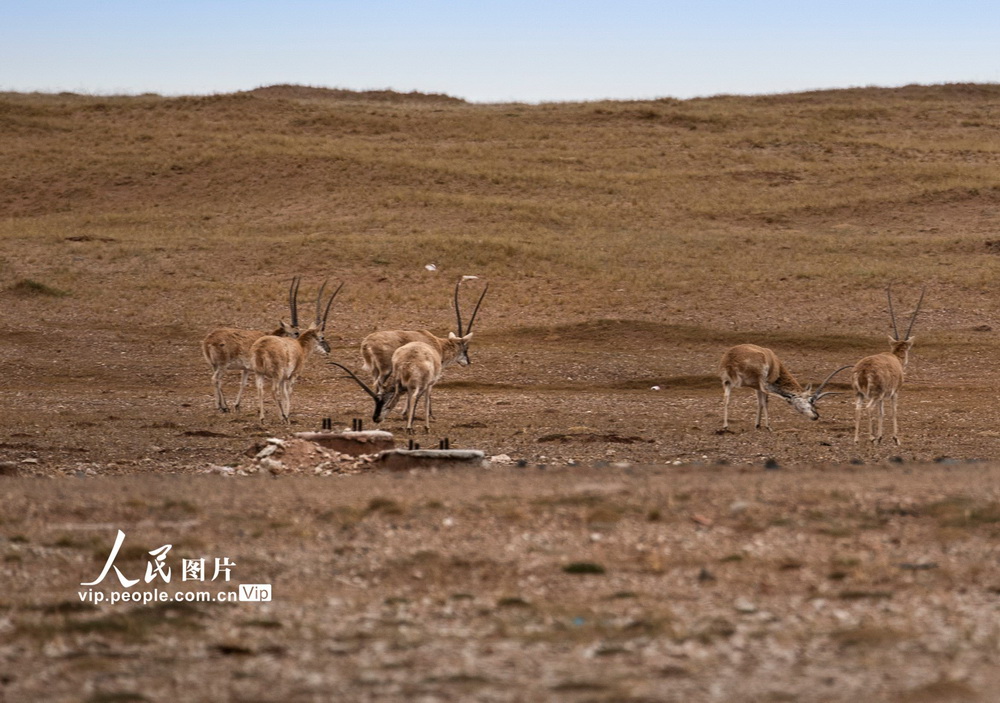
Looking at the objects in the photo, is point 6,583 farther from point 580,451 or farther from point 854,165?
point 854,165

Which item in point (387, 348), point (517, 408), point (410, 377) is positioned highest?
point (387, 348)

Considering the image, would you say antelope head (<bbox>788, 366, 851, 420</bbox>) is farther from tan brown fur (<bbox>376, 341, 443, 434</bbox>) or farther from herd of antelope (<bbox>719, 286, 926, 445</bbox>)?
tan brown fur (<bbox>376, 341, 443, 434</bbox>)

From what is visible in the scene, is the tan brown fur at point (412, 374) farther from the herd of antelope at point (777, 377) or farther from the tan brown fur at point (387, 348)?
the herd of antelope at point (777, 377)

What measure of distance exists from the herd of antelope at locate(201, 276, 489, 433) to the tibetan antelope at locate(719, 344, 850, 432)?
14.4ft

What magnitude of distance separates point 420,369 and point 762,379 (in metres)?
5.35

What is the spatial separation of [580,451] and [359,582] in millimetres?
9048

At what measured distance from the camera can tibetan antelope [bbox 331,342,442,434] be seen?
70.5 ft

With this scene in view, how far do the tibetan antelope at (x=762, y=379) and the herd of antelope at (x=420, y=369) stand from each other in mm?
15

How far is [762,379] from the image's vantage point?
2272 cm

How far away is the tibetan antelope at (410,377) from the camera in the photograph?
70.5 feet

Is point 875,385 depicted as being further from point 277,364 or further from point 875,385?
point 277,364

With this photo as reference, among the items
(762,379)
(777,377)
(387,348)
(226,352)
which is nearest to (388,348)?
(387,348)

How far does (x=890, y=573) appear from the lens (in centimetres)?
1065

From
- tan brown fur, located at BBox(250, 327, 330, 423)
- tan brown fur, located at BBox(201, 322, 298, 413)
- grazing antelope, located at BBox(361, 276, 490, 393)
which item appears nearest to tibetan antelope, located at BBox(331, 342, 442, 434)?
grazing antelope, located at BBox(361, 276, 490, 393)
